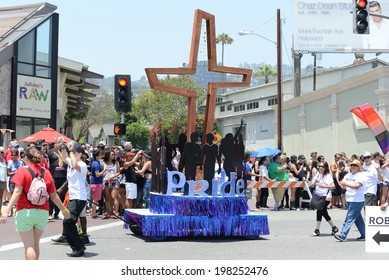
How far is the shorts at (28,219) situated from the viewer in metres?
8.44

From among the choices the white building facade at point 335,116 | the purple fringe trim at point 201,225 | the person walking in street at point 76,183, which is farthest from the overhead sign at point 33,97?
the person walking in street at point 76,183

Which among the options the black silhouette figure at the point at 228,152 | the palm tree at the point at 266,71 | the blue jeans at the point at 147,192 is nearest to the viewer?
the black silhouette figure at the point at 228,152

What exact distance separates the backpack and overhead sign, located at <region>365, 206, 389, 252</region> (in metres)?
5.33

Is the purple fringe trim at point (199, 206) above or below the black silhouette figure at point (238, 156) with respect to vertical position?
below

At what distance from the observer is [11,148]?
58.3 ft

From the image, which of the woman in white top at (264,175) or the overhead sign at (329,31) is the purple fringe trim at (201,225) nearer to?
the woman in white top at (264,175)

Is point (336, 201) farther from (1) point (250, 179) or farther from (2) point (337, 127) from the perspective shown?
(2) point (337, 127)

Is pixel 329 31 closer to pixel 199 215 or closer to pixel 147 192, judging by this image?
pixel 147 192

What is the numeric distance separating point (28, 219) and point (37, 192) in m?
0.34

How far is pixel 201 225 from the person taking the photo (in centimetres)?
1311

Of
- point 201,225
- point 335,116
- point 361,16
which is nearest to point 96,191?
point 201,225

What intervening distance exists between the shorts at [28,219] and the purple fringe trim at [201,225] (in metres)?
4.49
